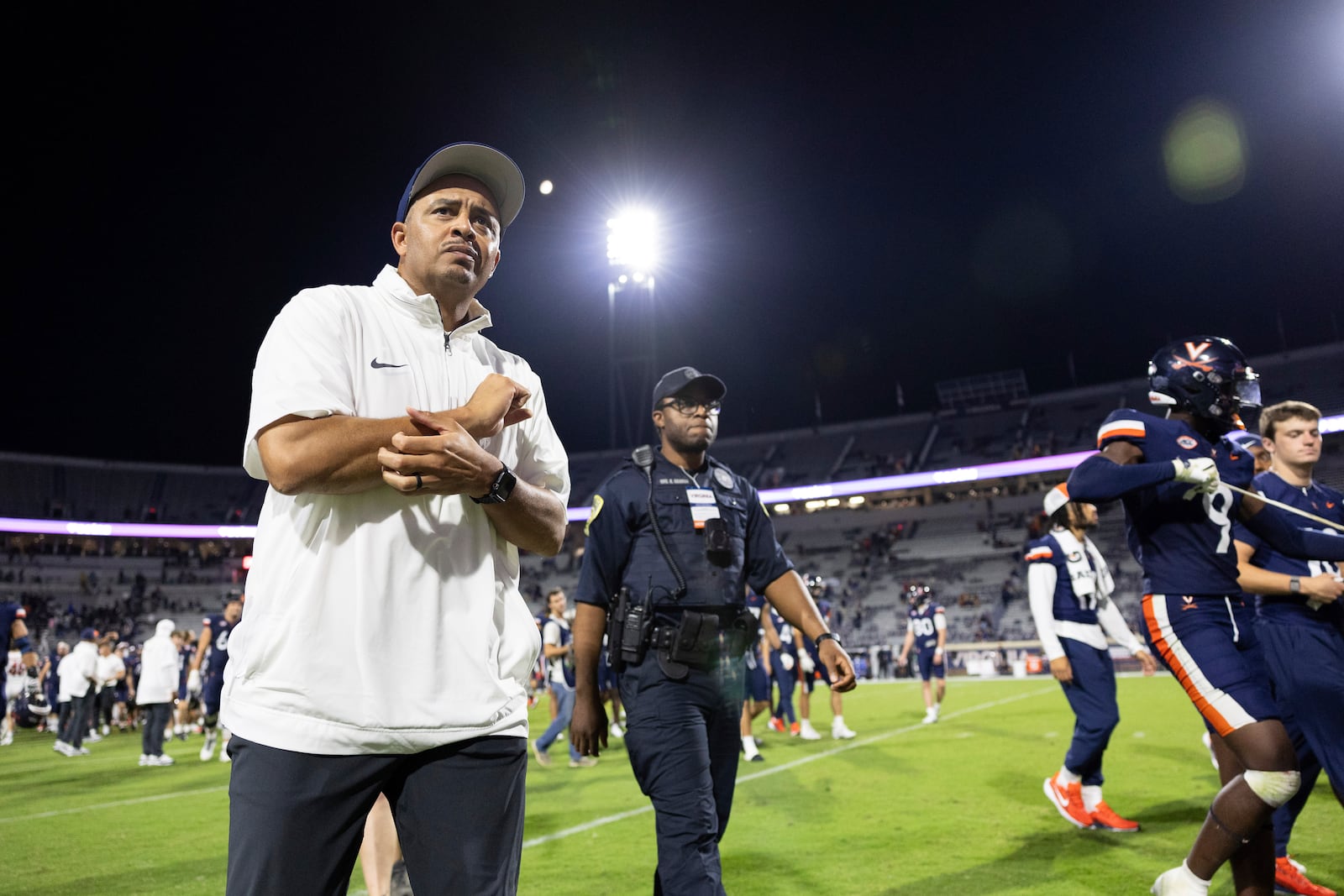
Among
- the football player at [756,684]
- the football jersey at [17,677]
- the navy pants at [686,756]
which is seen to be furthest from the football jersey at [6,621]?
the football jersey at [17,677]

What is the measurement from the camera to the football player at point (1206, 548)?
143 inches

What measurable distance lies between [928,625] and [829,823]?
8.65 metres

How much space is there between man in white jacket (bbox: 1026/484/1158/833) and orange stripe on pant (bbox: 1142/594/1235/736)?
202cm

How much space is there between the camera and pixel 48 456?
4581 cm

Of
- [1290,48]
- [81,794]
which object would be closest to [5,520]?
[81,794]

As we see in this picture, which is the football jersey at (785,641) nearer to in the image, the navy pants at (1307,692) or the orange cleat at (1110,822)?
the orange cleat at (1110,822)

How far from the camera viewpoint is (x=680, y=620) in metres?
3.96

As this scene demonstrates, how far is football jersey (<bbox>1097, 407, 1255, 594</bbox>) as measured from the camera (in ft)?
13.2

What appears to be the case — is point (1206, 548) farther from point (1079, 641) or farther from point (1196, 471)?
point (1079, 641)

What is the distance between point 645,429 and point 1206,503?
3718cm

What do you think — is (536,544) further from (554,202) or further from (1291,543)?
(554,202)

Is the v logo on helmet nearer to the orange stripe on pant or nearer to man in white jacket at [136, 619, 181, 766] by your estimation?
the orange stripe on pant

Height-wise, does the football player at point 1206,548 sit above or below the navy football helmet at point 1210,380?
below

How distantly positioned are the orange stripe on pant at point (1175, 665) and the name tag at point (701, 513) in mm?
2115
